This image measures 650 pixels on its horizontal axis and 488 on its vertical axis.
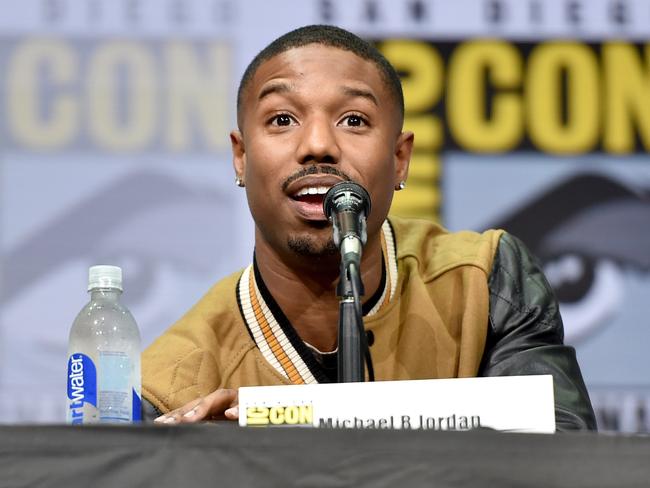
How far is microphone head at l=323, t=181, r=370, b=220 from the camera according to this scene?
1872 mm

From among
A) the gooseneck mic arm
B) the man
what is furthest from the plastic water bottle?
the gooseneck mic arm

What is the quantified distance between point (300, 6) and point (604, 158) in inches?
44.7

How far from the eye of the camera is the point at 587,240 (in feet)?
12.1

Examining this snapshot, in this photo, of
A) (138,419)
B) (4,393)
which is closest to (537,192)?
(4,393)

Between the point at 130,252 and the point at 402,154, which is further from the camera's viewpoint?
the point at 130,252

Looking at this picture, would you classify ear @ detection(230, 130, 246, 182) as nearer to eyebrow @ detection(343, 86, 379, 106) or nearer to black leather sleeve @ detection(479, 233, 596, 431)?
eyebrow @ detection(343, 86, 379, 106)

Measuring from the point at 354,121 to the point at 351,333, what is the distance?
33.4 inches

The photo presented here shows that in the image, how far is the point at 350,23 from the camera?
3.75 m

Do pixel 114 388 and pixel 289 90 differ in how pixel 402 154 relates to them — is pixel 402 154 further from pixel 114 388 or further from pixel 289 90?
pixel 114 388

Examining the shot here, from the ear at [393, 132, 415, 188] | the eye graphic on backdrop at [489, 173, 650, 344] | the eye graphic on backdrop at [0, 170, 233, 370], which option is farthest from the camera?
the eye graphic on backdrop at [489, 173, 650, 344]

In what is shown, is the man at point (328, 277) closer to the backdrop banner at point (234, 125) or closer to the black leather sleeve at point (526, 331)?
the black leather sleeve at point (526, 331)

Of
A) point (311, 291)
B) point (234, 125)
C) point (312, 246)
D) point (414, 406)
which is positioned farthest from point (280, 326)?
point (234, 125)

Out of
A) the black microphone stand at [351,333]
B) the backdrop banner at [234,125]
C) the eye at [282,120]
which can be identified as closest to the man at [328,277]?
the eye at [282,120]

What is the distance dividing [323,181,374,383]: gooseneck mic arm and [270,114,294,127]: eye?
23.1 inches
